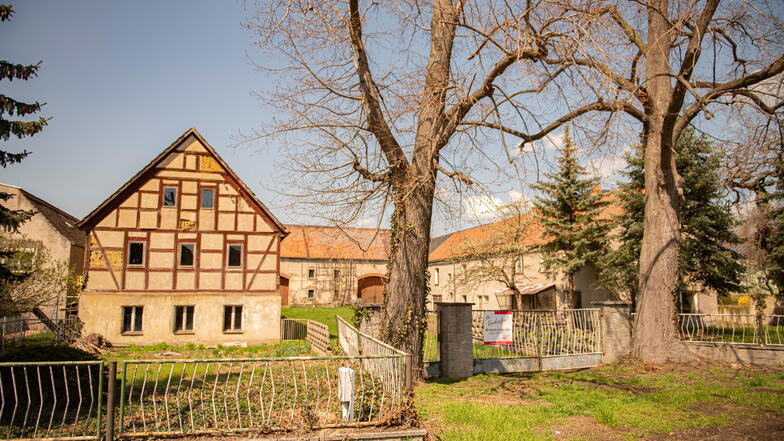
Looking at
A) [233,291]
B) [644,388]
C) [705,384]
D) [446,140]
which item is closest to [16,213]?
[446,140]

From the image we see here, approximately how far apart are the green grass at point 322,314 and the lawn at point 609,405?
47.2 feet

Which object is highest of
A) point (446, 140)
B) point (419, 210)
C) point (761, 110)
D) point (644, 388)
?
point (761, 110)

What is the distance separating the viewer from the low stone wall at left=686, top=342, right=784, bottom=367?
1152cm

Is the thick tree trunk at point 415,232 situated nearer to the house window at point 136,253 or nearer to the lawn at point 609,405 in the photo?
the lawn at point 609,405

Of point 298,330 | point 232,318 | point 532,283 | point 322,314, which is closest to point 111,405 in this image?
point 232,318

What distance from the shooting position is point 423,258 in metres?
10.6

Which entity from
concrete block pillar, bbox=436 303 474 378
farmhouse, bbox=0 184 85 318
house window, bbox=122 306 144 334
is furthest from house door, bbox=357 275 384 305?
concrete block pillar, bbox=436 303 474 378

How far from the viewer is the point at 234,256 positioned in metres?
22.5

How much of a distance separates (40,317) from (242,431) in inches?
661

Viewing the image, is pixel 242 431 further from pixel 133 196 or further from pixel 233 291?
pixel 133 196

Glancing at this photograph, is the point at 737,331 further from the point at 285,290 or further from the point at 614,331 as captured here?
the point at 285,290

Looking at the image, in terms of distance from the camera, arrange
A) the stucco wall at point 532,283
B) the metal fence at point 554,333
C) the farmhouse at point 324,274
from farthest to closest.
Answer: the farmhouse at point 324,274, the stucco wall at point 532,283, the metal fence at point 554,333

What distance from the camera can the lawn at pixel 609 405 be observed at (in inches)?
275

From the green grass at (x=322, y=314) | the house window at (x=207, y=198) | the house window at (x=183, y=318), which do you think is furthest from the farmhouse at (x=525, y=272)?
the house window at (x=183, y=318)
